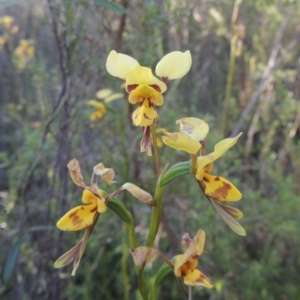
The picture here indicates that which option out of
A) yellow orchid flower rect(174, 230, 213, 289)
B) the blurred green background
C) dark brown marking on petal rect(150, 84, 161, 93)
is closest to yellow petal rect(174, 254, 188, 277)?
yellow orchid flower rect(174, 230, 213, 289)

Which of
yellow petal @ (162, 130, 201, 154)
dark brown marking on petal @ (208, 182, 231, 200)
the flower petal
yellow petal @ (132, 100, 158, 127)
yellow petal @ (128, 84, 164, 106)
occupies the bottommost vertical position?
the flower petal

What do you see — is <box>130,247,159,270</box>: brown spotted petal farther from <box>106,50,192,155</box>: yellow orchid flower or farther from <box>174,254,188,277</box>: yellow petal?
<box>106,50,192,155</box>: yellow orchid flower

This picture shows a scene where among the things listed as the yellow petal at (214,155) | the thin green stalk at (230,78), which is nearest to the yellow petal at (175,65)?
the yellow petal at (214,155)

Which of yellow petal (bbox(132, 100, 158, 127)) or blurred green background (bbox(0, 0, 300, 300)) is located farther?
blurred green background (bbox(0, 0, 300, 300))

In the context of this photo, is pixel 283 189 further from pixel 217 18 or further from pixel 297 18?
pixel 297 18

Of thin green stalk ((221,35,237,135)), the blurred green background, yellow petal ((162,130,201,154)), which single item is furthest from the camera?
thin green stalk ((221,35,237,135))

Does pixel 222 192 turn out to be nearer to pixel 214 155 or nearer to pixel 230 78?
pixel 214 155
